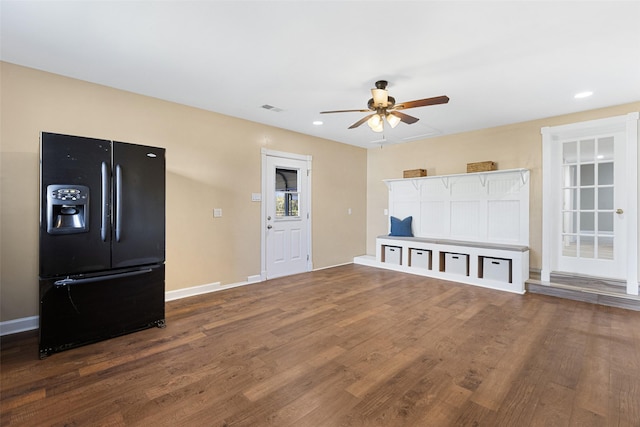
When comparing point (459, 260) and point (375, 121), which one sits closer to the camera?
point (375, 121)

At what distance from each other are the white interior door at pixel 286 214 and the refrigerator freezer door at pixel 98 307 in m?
2.07

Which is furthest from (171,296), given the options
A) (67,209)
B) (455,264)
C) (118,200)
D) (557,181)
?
(557,181)

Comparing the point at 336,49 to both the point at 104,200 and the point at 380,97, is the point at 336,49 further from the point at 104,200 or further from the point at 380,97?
the point at 104,200

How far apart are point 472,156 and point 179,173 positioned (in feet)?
15.9

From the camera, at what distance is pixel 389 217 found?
6445mm

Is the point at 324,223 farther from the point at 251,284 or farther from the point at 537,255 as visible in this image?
the point at 537,255

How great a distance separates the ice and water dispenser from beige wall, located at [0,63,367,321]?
0.78m

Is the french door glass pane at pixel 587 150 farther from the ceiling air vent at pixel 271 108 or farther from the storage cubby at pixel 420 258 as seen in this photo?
the ceiling air vent at pixel 271 108

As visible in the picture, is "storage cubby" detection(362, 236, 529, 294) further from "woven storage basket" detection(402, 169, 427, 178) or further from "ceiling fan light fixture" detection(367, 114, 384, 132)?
"ceiling fan light fixture" detection(367, 114, 384, 132)

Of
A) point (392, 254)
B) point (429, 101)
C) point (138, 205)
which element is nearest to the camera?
point (429, 101)

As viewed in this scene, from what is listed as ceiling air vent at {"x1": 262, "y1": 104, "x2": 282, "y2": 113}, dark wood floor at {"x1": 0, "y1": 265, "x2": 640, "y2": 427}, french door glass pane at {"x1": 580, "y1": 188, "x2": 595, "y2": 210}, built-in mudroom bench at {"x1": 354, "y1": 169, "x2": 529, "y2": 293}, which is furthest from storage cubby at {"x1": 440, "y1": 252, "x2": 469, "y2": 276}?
ceiling air vent at {"x1": 262, "y1": 104, "x2": 282, "y2": 113}

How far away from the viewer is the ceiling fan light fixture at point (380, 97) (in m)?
3.06

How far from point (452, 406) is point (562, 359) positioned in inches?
50.2

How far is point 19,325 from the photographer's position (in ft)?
9.62
